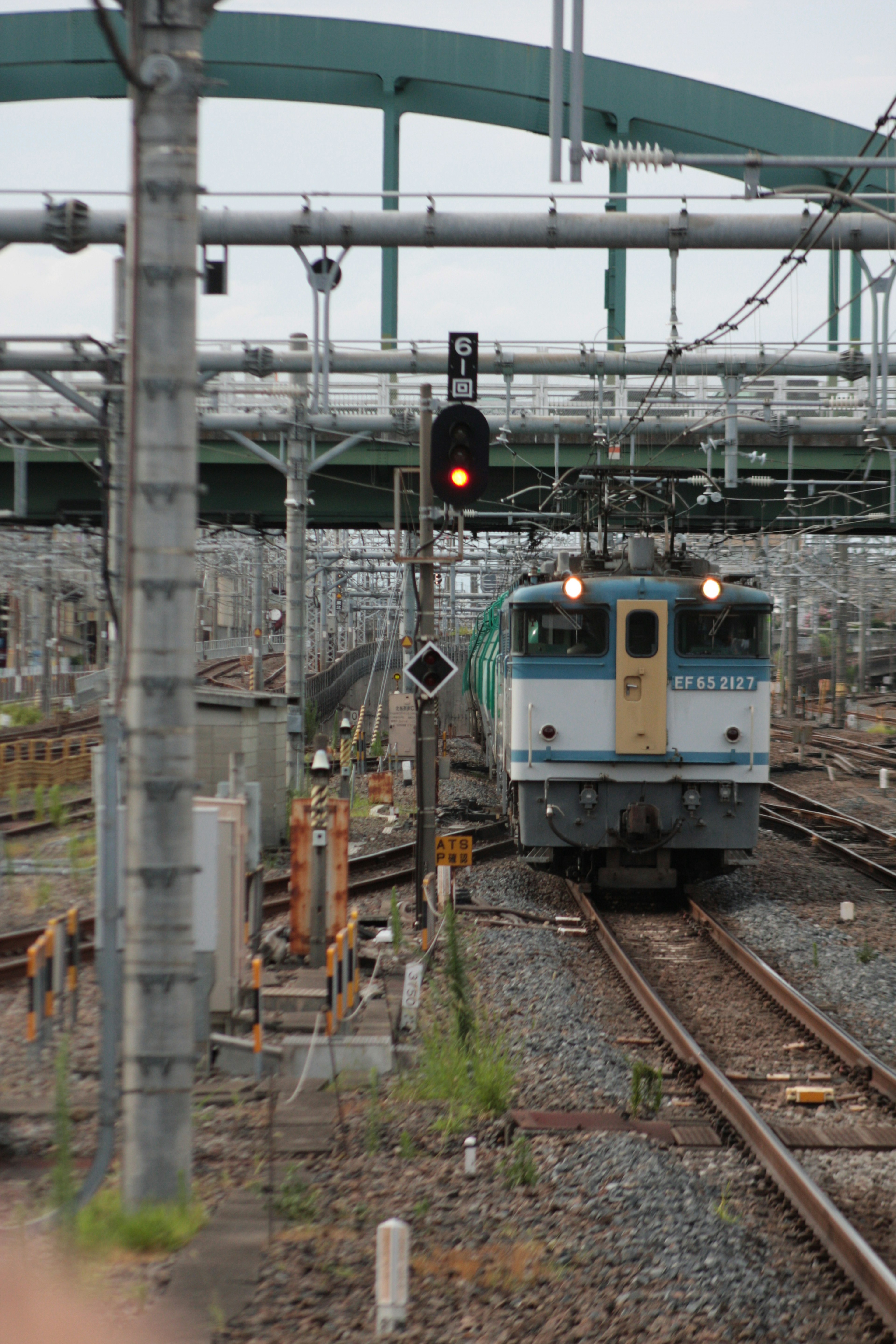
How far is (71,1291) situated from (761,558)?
93.4 feet

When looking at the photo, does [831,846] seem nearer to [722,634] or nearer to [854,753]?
[722,634]

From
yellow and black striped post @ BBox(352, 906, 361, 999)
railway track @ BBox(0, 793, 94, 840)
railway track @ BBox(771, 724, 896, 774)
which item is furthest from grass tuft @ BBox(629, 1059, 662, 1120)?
railway track @ BBox(771, 724, 896, 774)

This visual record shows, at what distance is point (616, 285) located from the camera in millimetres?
30234

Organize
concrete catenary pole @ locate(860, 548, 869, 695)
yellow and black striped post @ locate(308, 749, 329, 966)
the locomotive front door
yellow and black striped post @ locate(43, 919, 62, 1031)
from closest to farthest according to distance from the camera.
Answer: yellow and black striped post @ locate(43, 919, 62, 1031), yellow and black striped post @ locate(308, 749, 329, 966), the locomotive front door, concrete catenary pole @ locate(860, 548, 869, 695)

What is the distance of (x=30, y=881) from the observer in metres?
13.1

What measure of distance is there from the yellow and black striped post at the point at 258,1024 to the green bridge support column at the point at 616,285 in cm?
2201

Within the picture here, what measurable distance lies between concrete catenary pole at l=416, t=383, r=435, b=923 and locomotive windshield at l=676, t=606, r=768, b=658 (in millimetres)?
2464

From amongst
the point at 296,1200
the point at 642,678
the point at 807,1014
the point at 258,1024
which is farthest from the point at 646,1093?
the point at 642,678

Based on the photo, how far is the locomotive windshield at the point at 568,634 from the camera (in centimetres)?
1173

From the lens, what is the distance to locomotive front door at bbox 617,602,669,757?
38.0 ft

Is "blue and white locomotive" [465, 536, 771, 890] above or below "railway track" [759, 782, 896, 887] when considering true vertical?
above

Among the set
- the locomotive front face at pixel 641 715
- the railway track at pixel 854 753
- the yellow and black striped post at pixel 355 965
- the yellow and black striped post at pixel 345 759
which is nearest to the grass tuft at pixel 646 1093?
the yellow and black striped post at pixel 355 965

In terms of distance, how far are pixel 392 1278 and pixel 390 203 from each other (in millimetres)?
31442

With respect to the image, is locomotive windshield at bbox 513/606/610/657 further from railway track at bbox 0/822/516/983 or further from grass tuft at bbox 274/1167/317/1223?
grass tuft at bbox 274/1167/317/1223
